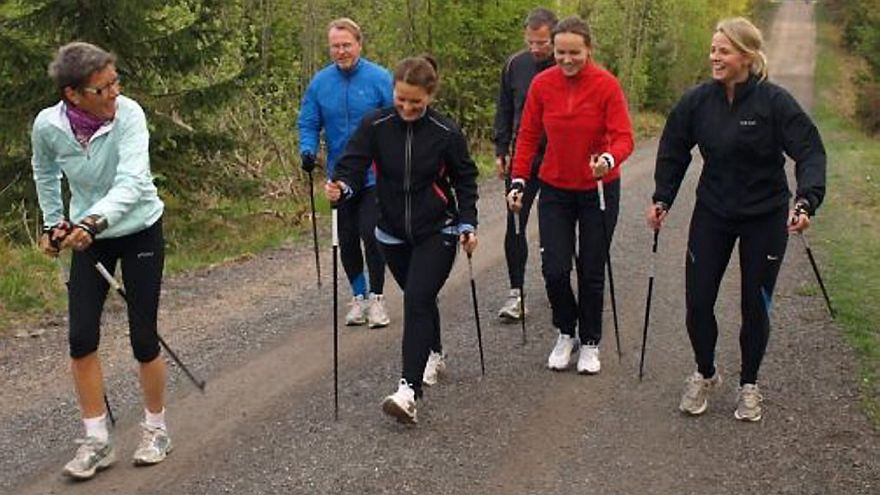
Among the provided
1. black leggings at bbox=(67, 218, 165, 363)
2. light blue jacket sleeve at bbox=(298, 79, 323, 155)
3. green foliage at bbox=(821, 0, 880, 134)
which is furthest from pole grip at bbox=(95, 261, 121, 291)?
green foliage at bbox=(821, 0, 880, 134)

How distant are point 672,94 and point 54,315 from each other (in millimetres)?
36638

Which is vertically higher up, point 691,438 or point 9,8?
point 9,8

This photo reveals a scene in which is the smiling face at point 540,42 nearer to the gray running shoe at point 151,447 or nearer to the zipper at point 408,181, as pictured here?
the zipper at point 408,181

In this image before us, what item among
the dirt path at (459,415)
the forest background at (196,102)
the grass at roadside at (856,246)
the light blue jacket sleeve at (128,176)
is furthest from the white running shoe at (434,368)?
the forest background at (196,102)

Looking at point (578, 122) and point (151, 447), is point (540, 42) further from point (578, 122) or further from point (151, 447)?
point (151, 447)

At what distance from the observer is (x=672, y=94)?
41812 mm

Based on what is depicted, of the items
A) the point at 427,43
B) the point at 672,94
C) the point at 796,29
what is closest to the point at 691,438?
the point at 427,43

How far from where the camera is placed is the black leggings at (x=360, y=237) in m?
7.26

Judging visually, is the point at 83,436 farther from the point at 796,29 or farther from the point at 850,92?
the point at 796,29

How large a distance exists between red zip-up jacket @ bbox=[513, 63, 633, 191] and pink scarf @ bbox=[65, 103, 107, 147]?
293 cm

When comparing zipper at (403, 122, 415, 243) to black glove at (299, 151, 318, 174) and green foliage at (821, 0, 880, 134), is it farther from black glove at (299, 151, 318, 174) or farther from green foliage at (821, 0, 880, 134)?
green foliage at (821, 0, 880, 134)

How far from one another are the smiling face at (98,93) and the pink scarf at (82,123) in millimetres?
26

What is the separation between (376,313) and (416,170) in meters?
2.41

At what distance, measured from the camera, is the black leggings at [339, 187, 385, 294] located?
7262mm
